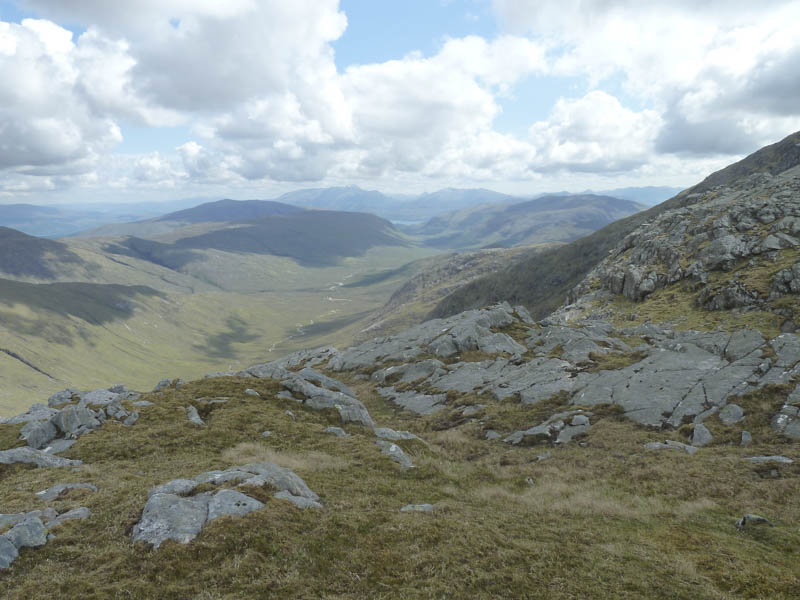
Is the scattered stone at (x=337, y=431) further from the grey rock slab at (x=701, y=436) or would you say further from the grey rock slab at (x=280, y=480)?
the grey rock slab at (x=701, y=436)

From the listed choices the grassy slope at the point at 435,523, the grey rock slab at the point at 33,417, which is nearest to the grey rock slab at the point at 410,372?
the grassy slope at the point at 435,523

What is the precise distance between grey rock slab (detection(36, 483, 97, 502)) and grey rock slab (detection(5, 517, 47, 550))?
4436mm

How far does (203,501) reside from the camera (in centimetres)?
1786

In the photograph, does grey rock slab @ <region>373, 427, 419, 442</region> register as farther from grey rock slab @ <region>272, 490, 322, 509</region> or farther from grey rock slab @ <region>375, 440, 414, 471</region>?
grey rock slab @ <region>272, 490, 322, 509</region>

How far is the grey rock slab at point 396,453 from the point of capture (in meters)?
28.2

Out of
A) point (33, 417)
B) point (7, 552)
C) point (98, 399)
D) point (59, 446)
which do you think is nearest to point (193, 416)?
point (59, 446)

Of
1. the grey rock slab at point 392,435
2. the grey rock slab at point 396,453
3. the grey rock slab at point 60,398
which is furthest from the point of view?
the grey rock slab at point 60,398

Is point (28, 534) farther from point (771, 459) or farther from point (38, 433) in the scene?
point (771, 459)

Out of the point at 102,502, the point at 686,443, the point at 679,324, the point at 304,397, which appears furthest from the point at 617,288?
the point at 102,502

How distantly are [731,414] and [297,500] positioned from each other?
34195 mm

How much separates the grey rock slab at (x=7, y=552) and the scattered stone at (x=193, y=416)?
747 inches

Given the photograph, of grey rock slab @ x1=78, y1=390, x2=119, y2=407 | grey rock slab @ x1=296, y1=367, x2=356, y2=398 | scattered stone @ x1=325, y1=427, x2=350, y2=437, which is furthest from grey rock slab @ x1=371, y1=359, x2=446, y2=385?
grey rock slab @ x1=78, y1=390, x2=119, y2=407

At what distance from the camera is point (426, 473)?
2711 centimetres

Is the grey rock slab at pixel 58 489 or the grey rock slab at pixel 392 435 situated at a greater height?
the grey rock slab at pixel 58 489
